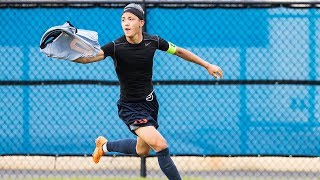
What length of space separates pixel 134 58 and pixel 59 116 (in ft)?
7.08

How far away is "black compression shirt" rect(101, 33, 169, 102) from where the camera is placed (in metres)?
9.44

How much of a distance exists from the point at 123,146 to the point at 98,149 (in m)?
0.44

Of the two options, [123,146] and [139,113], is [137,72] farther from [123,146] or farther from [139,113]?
[123,146]

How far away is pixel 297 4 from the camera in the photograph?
36.5 ft

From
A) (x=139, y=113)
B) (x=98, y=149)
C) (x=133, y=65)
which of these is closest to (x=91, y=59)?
(x=133, y=65)

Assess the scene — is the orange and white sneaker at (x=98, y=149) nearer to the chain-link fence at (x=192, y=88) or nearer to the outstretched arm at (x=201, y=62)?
the chain-link fence at (x=192, y=88)

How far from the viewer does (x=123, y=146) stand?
33.4ft

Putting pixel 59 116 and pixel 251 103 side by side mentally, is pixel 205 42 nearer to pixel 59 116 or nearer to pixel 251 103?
pixel 251 103

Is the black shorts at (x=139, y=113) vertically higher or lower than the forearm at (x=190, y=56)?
lower

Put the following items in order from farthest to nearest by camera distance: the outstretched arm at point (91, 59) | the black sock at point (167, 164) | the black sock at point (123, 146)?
the black sock at point (123, 146)
the black sock at point (167, 164)
the outstretched arm at point (91, 59)

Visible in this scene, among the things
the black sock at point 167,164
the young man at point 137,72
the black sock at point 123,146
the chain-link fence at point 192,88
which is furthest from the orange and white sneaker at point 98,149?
the black sock at point 167,164

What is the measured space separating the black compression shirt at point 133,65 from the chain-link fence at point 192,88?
166 cm

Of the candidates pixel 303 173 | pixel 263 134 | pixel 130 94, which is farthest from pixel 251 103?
pixel 130 94

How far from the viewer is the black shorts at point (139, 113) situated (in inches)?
370
